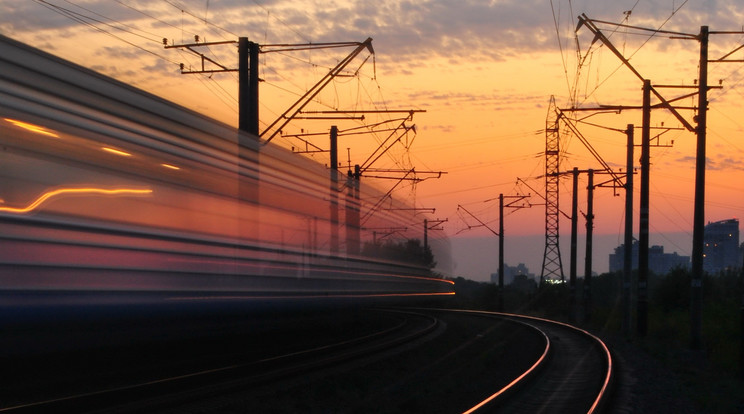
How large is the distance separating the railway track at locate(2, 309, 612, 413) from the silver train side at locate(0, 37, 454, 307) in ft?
4.34

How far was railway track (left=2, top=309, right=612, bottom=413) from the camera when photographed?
9625 millimetres

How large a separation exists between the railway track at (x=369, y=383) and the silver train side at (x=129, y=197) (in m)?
1.32

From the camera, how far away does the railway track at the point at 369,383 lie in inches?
379

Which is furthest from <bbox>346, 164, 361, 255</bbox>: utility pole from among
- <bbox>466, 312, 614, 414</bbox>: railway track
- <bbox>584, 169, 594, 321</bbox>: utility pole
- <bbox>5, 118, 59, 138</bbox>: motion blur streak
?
<bbox>584, 169, 594, 321</bbox>: utility pole

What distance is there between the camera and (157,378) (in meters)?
11.1

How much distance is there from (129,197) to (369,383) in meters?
6.29

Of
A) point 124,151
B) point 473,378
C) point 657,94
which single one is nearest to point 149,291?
point 124,151

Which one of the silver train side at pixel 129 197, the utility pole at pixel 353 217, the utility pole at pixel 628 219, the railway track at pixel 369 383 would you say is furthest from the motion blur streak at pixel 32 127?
the utility pole at pixel 628 219

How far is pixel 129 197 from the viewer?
779 cm

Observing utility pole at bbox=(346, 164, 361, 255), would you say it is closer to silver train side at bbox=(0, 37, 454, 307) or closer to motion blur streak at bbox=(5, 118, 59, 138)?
silver train side at bbox=(0, 37, 454, 307)

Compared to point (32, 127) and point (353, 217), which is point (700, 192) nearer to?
point (353, 217)

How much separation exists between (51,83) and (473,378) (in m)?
9.79

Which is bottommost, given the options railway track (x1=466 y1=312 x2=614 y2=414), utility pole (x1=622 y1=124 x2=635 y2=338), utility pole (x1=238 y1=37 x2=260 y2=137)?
railway track (x1=466 y1=312 x2=614 y2=414)

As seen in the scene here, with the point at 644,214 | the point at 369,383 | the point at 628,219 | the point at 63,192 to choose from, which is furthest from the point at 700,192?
the point at 63,192
